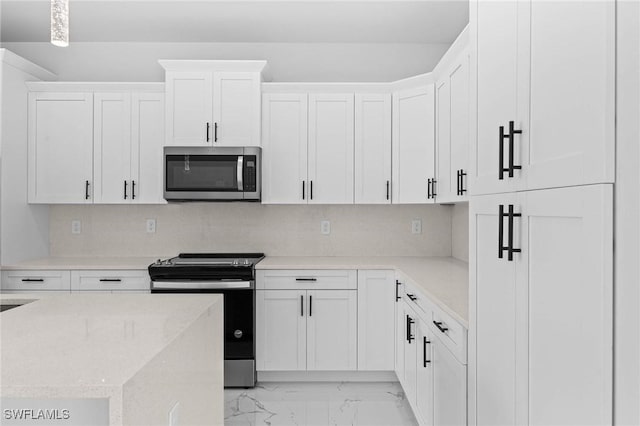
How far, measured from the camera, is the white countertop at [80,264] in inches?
133

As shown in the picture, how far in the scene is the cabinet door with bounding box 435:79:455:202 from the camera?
9.84 ft

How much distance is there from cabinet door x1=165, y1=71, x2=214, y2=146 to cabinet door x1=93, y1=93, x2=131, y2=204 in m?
0.40

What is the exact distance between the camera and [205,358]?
1686 millimetres

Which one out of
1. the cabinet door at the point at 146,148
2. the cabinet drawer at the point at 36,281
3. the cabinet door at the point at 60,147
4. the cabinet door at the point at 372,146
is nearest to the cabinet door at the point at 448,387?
the cabinet door at the point at 372,146

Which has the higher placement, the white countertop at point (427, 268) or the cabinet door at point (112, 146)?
the cabinet door at point (112, 146)

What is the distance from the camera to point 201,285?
10.9ft

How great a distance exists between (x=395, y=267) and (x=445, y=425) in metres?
1.46

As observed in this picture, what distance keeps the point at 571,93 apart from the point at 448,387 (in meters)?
1.36

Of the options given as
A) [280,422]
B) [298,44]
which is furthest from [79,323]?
[298,44]

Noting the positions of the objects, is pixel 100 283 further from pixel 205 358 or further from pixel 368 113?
pixel 368 113

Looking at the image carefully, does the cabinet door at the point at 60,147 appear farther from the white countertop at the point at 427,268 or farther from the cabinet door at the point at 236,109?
the white countertop at the point at 427,268

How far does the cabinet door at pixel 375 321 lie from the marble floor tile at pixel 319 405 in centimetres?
21

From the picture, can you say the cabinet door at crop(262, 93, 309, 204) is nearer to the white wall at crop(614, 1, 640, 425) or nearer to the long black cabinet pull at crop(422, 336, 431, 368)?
the long black cabinet pull at crop(422, 336, 431, 368)

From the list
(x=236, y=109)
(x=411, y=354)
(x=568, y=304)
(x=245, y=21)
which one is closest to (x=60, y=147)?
(x=236, y=109)
